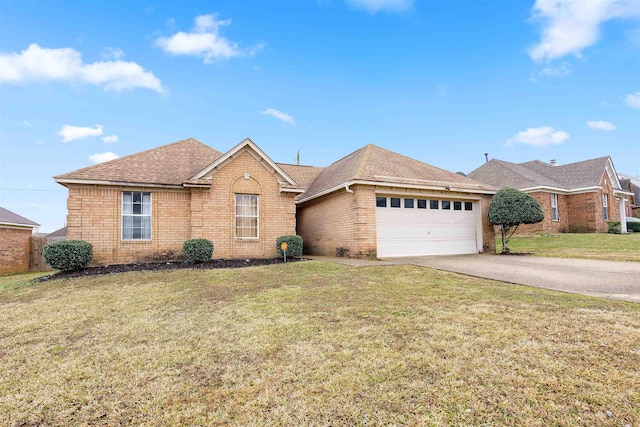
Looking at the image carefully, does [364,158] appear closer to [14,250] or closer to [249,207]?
[249,207]

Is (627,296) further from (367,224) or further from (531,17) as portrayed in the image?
(531,17)

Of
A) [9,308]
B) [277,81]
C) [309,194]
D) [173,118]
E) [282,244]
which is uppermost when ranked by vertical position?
[277,81]

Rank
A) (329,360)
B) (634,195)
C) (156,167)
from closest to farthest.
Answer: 1. (329,360)
2. (156,167)
3. (634,195)

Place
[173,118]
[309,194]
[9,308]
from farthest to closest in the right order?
[173,118]
[309,194]
[9,308]

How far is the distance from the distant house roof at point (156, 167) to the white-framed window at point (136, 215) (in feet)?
2.39

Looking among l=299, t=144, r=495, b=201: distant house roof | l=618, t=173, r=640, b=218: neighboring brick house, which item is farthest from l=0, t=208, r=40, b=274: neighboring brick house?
l=618, t=173, r=640, b=218: neighboring brick house

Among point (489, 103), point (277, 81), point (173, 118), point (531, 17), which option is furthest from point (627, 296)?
point (173, 118)

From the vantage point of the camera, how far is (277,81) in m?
18.1

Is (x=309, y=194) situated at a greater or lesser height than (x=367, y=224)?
greater

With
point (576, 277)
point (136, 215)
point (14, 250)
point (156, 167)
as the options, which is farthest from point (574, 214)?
point (14, 250)

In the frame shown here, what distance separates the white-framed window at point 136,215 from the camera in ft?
40.2

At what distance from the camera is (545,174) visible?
2486cm

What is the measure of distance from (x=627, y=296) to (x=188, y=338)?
25.2 feet

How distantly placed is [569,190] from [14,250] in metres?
37.6
